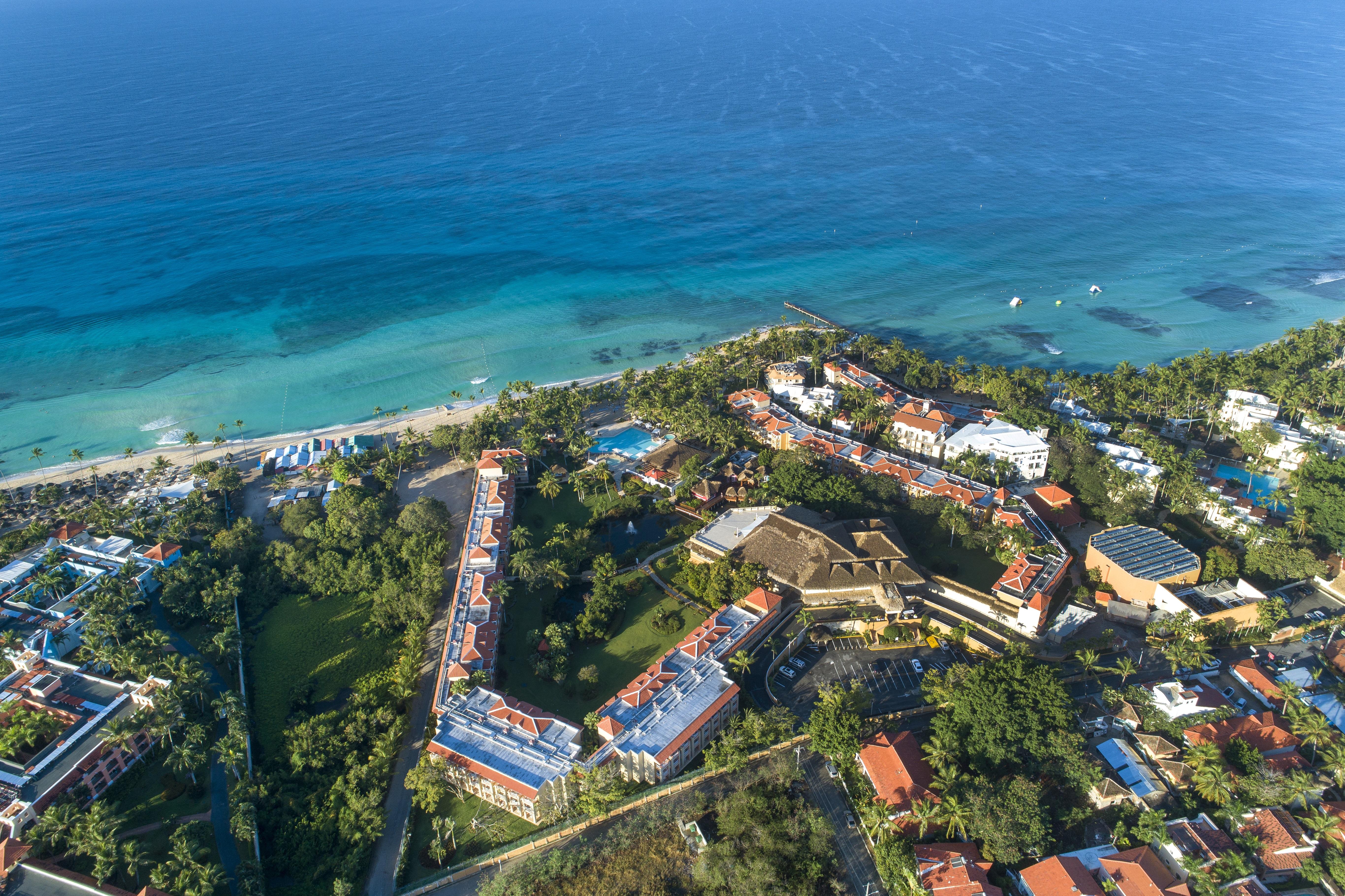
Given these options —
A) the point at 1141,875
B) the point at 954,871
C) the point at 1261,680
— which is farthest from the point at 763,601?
the point at 1261,680

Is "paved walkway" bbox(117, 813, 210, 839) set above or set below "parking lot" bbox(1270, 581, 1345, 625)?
above

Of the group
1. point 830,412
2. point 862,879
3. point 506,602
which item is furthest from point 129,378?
point 862,879

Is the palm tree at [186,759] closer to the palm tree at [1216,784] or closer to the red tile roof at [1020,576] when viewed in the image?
the red tile roof at [1020,576]

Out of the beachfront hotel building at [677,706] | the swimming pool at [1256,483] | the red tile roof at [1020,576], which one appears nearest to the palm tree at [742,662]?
the beachfront hotel building at [677,706]

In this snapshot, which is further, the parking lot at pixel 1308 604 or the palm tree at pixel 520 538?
the palm tree at pixel 520 538

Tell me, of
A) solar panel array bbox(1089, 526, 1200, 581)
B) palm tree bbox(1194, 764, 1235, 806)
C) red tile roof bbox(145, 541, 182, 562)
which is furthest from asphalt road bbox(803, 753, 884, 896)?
red tile roof bbox(145, 541, 182, 562)

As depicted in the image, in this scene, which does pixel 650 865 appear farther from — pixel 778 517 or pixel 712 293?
pixel 712 293

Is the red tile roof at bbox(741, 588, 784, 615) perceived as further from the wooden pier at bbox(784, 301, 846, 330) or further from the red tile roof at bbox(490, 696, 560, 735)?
the wooden pier at bbox(784, 301, 846, 330)
